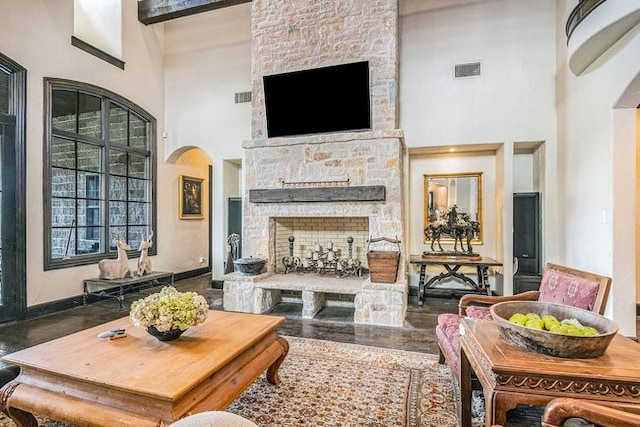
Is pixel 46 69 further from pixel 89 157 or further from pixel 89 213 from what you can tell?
pixel 89 213

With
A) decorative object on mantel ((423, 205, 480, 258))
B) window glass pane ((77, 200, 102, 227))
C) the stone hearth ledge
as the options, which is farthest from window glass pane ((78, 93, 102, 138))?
decorative object on mantel ((423, 205, 480, 258))

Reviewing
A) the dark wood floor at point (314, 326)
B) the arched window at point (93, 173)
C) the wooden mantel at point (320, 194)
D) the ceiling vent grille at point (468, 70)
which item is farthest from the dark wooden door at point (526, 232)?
the arched window at point (93, 173)

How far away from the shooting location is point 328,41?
15.9ft

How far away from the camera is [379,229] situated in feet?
14.7

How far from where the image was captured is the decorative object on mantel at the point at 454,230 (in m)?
5.19

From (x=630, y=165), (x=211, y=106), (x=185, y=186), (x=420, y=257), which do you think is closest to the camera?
(x=630, y=165)

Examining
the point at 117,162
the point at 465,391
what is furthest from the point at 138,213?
the point at 465,391

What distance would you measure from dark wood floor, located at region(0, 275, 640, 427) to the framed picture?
2252mm

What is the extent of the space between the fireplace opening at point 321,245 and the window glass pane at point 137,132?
10.1 feet

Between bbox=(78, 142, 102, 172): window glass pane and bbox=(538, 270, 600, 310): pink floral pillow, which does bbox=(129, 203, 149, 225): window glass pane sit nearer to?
bbox=(78, 142, 102, 172): window glass pane

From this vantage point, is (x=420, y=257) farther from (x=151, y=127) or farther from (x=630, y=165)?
(x=151, y=127)

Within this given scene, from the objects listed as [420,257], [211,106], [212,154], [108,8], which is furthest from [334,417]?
[108,8]

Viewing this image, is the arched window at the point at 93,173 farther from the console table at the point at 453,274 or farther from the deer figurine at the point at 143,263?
the console table at the point at 453,274

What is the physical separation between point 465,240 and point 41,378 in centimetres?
534
